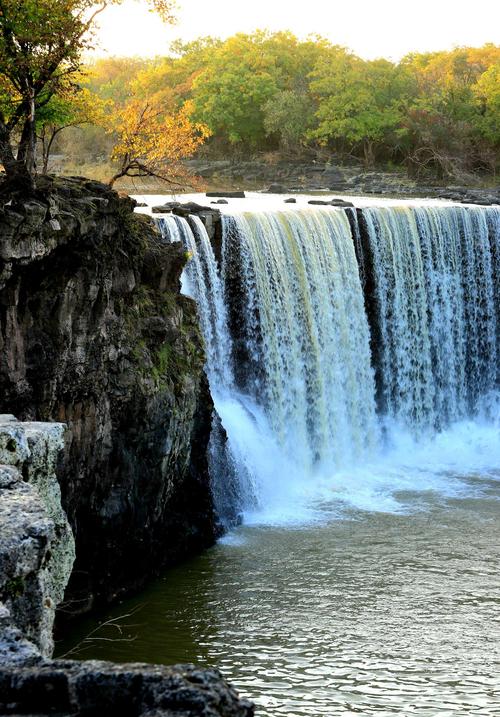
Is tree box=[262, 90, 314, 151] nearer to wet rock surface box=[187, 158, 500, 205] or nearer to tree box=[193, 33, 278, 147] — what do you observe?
tree box=[193, 33, 278, 147]

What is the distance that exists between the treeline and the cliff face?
3143 cm

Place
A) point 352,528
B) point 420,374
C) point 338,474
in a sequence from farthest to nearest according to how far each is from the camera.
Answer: point 420,374 → point 338,474 → point 352,528

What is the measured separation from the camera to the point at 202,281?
22.2 meters

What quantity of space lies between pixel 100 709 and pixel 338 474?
19.1m

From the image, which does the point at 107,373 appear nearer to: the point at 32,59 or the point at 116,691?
the point at 32,59

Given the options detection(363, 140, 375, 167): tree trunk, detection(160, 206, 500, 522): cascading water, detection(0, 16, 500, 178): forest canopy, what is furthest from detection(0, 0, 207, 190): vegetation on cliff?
detection(363, 140, 375, 167): tree trunk

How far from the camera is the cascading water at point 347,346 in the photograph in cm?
2238

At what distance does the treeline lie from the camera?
5034cm

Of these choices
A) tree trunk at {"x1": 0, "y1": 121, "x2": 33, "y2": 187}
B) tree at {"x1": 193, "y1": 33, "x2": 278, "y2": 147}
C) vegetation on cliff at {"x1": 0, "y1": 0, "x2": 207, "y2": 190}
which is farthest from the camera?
tree at {"x1": 193, "y1": 33, "x2": 278, "y2": 147}

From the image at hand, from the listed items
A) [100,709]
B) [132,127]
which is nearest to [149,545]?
[132,127]

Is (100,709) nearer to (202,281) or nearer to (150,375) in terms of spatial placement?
(150,375)

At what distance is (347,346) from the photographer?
25.3 m

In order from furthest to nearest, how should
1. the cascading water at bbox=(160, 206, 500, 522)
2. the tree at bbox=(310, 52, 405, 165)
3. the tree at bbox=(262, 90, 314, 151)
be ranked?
the tree at bbox=(262, 90, 314, 151)
the tree at bbox=(310, 52, 405, 165)
the cascading water at bbox=(160, 206, 500, 522)

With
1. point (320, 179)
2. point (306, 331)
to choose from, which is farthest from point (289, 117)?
point (306, 331)
